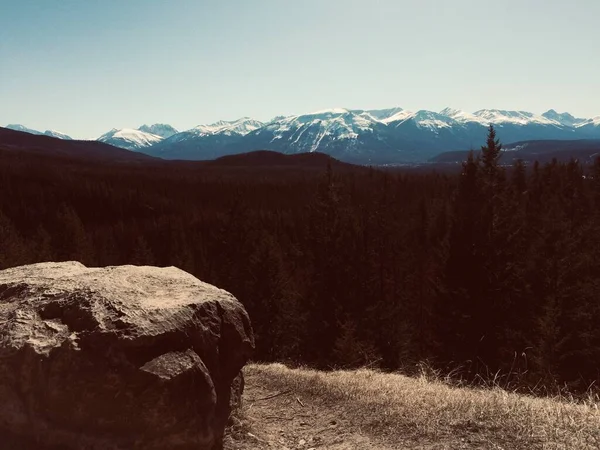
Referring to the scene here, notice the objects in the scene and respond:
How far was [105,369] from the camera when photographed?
A: 233 inches

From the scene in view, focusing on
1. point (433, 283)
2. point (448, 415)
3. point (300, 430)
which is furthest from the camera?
point (433, 283)

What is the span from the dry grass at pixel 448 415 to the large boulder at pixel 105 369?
2.51 metres

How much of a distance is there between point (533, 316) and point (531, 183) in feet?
231

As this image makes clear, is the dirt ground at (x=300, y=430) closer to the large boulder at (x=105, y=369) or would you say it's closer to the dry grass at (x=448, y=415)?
the dry grass at (x=448, y=415)

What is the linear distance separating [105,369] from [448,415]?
5937mm

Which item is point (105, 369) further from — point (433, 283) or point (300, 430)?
point (433, 283)

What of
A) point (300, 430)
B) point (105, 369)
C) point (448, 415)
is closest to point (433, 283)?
point (448, 415)

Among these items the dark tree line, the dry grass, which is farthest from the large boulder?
the dark tree line

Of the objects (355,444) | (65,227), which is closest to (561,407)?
(355,444)

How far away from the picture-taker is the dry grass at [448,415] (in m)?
6.62

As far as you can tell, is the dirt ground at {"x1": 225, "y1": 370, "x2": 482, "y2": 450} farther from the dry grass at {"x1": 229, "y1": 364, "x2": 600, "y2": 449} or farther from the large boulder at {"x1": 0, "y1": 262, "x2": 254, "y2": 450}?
the large boulder at {"x1": 0, "y1": 262, "x2": 254, "y2": 450}

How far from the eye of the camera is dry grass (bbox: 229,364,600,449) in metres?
6.62

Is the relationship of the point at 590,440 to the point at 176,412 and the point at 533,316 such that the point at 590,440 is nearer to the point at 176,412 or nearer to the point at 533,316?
the point at 176,412

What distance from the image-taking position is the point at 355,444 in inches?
297
